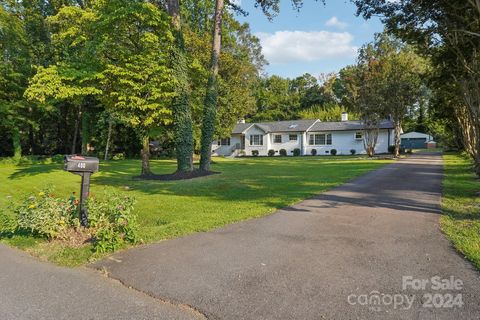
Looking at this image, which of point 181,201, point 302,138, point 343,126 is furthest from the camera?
point 302,138

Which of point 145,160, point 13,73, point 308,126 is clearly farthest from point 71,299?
point 308,126

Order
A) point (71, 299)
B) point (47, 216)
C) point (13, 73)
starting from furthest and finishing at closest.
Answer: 1. point (13, 73)
2. point (47, 216)
3. point (71, 299)

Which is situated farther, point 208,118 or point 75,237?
point 208,118

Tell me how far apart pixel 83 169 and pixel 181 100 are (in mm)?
11050

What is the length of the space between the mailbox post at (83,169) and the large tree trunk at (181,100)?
10609mm

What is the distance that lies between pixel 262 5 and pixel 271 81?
5404cm

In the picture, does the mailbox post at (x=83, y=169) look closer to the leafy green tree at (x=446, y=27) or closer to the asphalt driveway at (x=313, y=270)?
the asphalt driveway at (x=313, y=270)

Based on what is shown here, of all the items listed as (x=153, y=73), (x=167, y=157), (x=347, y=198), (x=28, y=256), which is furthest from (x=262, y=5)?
(x=167, y=157)

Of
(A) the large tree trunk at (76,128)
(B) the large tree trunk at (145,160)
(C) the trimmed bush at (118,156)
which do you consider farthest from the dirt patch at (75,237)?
(A) the large tree trunk at (76,128)

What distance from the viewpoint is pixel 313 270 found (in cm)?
460

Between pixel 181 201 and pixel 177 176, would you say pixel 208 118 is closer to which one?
pixel 177 176

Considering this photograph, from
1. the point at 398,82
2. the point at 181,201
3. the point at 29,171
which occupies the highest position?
the point at 398,82

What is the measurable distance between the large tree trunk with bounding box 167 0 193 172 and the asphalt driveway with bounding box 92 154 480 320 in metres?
10.4

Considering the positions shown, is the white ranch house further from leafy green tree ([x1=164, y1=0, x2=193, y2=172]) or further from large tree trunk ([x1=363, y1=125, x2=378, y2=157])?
leafy green tree ([x1=164, y1=0, x2=193, y2=172])
